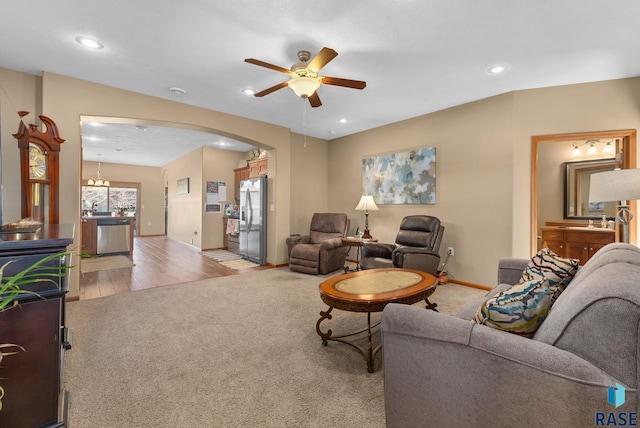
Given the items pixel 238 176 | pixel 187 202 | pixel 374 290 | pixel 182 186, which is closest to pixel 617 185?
pixel 374 290

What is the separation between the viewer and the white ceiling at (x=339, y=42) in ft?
7.16

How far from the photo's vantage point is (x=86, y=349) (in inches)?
90.7

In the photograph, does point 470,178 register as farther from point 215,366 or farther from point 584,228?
point 215,366

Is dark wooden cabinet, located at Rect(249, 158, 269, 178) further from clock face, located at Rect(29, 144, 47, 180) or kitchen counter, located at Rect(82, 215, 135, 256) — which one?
clock face, located at Rect(29, 144, 47, 180)

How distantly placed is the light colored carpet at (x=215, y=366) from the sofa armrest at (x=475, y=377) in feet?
1.46

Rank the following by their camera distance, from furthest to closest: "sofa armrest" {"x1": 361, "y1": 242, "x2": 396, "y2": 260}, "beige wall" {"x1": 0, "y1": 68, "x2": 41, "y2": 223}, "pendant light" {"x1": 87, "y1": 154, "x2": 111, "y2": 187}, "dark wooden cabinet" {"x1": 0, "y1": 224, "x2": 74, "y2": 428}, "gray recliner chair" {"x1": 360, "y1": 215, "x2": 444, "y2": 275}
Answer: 1. "pendant light" {"x1": 87, "y1": 154, "x2": 111, "y2": 187}
2. "sofa armrest" {"x1": 361, "y1": 242, "x2": 396, "y2": 260}
3. "gray recliner chair" {"x1": 360, "y1": 215, "x2": 444, "y2": 275}
4. "beige wall" {"x1": 0, "y1": 68, "x2": 41, "y2": 223}
5. "dark wooden cabinet" {"x1": 0, "y1": 224, "x2": 74, "y2": 428}

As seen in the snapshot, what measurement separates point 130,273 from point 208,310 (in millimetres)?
2659

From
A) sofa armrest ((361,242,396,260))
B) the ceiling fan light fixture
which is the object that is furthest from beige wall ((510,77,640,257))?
the ceiling fan light fixture

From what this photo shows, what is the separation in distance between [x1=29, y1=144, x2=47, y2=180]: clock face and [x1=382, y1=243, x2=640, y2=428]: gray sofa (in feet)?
12.9

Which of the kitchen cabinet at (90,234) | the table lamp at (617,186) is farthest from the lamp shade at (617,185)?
the kitchen cabinet at (90,234)

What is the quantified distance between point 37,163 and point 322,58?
130 inches

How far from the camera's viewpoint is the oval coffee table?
1995 millimetres

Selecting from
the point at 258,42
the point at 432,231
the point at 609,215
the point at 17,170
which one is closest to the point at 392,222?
the point at 432,231

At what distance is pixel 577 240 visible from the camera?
4227 millimetres
